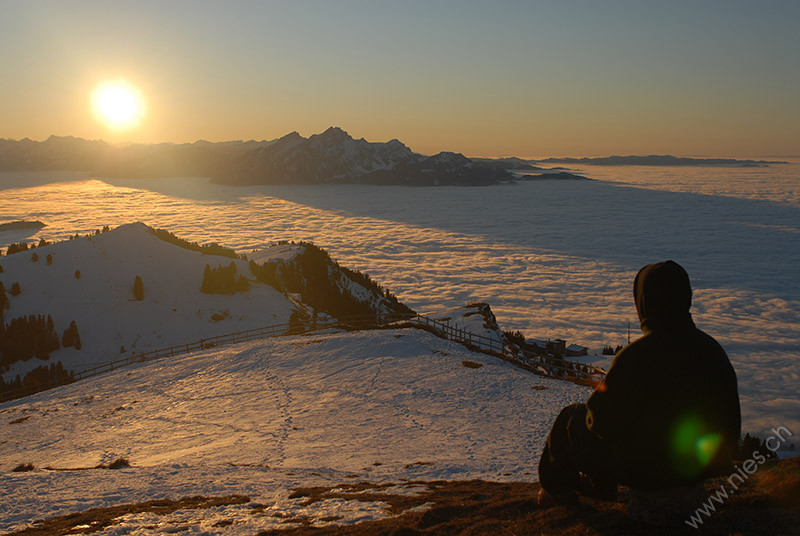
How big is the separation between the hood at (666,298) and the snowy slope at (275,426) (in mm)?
5288

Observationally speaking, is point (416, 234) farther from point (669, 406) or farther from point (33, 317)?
point (669, 406)

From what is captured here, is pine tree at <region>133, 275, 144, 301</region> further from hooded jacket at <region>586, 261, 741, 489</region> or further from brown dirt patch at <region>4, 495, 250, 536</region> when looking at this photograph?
hooded jacket at <region>586, 261, 741, 489</region>

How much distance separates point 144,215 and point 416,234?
101 meters

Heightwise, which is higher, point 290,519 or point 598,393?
point 598,393

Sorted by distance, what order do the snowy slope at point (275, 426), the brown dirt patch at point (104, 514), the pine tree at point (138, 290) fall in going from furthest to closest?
the pine tree at point (138, 290)
the snowy slope at point (275, 426)
the brown dirt patch at point (104, 514)

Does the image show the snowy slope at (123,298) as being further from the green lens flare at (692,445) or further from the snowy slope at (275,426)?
the green lens flare at (692,445)

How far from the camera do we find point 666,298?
443 cm

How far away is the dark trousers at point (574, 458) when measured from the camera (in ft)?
15.9

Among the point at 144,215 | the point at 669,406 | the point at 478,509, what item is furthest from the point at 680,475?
the point at 144,215

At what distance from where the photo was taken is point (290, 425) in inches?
721

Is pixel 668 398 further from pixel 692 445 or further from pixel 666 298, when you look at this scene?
pixel 666 298

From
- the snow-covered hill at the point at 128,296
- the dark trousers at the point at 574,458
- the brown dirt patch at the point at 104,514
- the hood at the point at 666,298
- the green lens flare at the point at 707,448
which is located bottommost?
the snow-covered hill at the point at 128,296

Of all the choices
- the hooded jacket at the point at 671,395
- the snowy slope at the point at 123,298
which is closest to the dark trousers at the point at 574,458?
the hooded jacket at the point at 671,395

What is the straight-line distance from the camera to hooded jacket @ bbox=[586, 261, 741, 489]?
4348mm
